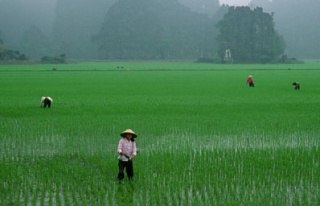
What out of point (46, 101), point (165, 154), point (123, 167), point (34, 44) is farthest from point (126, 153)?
point (34, 44)

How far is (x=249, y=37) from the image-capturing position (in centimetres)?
6600

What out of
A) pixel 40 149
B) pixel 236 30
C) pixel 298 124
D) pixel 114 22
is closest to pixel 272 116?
pixel 298 124

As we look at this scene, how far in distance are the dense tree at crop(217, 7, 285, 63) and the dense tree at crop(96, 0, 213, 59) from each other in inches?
519

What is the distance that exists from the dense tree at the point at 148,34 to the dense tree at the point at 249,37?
1318 cm

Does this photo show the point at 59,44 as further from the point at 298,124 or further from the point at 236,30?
the point at 298,124

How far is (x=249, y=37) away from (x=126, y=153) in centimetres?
6235

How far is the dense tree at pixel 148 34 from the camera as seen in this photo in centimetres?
7756

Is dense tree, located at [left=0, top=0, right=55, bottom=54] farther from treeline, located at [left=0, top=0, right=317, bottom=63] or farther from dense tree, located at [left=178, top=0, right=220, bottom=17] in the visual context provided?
dense tree, located at [left=178, top=0, right=220, bottom=17]

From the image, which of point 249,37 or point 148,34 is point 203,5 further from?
point 249,37

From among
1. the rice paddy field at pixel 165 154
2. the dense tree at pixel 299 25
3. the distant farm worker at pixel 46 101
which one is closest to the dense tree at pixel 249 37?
the dense tree at pixel 299 25

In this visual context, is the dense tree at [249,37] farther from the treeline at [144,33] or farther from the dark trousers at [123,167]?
the dark trousers at [123,167]

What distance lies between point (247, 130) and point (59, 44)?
79.6 meters

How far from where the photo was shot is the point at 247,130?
9.58 metres

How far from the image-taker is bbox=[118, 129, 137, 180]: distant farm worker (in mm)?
5961
